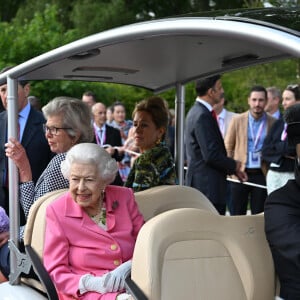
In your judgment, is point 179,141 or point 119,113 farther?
point 119,113

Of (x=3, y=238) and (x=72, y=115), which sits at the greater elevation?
(x=72, y=115)

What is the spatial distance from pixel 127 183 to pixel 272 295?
1.64m

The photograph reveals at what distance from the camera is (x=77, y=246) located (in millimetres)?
3566

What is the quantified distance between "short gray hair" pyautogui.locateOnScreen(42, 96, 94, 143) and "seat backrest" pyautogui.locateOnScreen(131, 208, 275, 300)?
112 cm

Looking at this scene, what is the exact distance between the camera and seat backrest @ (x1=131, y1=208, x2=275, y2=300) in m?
3.08

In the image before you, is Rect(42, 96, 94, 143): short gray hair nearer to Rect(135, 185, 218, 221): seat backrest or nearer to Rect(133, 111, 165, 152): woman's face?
Rect(135, 185, 218, 221): seat backrest

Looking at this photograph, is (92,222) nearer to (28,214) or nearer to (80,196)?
(80,196)

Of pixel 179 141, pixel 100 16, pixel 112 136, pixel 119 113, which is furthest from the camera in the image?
pixel 100 16

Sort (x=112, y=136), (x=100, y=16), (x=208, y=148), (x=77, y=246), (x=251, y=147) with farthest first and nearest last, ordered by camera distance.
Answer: (x=100, y=16), (x=112, y=136), (x=251, y=147), (x=208, y=148), (x=77, y=246)

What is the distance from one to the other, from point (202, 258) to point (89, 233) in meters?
0.69

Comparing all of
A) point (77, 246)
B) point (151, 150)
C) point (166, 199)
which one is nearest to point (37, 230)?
point (77, 246)

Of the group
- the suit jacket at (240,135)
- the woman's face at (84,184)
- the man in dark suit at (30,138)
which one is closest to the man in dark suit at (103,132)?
the suit jacket at (240,135)

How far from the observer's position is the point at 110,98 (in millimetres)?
16641

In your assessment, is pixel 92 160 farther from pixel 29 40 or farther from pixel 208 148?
pixel 29 40
